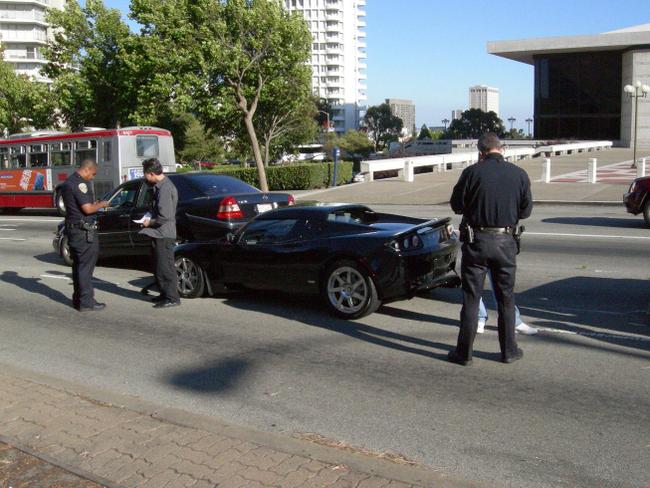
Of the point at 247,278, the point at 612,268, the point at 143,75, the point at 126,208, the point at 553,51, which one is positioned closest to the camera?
the point at 247,278

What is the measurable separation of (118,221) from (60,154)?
577 inches

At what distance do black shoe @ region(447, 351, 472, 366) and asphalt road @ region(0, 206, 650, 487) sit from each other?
10 cm

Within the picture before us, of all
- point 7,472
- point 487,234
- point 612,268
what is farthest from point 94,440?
point 612,268

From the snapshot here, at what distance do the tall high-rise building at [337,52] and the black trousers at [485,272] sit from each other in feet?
451

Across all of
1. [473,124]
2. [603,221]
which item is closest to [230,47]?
[603,221]

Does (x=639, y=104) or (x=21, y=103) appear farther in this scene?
(x=639, y=104)

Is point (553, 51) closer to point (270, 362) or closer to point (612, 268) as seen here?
point (612, 268)

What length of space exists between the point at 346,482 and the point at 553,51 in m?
71.8

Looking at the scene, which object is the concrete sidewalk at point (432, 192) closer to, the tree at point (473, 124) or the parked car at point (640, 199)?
the parked car at point (640, 199)

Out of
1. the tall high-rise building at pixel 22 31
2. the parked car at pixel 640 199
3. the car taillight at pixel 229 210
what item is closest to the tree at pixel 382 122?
the tall high-rise building at pixel 22 31

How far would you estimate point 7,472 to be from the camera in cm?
409

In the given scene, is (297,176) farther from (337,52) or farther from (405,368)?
(337,52)

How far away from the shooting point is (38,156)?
25578mm

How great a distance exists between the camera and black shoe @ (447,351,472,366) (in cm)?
612
